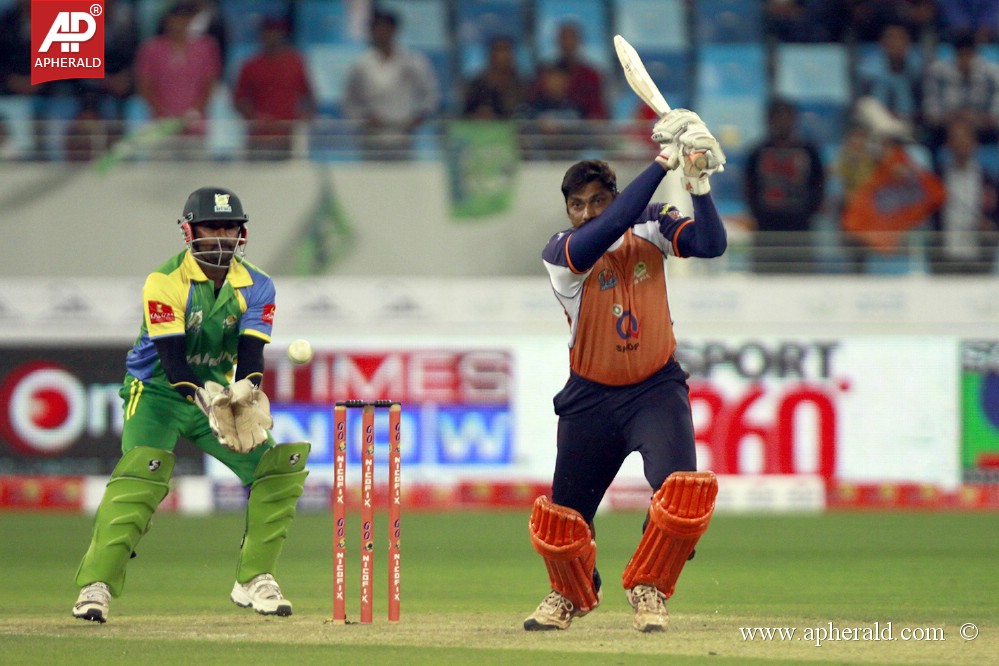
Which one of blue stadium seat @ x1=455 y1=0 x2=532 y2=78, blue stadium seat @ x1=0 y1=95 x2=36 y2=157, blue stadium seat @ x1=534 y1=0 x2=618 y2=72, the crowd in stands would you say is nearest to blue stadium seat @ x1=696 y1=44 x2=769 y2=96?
the crowd in stands

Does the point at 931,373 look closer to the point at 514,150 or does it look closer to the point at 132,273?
the point at 514,150

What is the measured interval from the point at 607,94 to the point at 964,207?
3.33 m

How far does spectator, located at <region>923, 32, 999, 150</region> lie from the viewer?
597 inches

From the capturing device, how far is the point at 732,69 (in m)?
16.7

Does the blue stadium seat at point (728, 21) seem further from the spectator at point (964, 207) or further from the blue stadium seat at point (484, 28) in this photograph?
the spectator at point (964, 207)

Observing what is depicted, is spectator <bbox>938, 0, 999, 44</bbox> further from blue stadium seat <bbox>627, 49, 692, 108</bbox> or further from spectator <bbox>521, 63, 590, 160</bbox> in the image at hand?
spectator <bbox>521, 63, 590, 160</bbox>

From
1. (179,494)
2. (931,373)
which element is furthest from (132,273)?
(931,373)

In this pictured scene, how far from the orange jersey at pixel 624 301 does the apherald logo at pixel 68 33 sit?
17.8 ft

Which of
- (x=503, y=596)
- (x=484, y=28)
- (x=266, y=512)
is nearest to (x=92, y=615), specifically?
(x=266, y=512)

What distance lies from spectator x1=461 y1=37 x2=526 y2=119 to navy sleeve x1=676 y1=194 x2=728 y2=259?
8151mm

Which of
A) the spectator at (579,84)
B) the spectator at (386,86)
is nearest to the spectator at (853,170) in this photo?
the spectator at (579,84)

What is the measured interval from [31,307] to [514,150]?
4.08m

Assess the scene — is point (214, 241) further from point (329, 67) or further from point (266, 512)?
point (329, 67)

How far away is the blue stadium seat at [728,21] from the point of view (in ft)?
55.5
